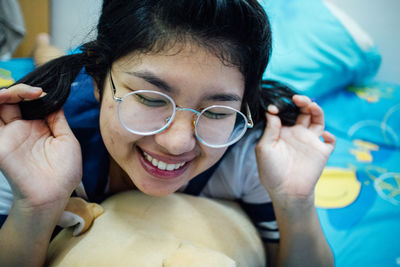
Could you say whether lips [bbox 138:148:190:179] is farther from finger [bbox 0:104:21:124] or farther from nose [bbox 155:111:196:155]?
finger [bbox 0:104:21:124]

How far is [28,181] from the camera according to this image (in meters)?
0.57

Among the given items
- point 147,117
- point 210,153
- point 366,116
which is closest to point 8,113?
point 147,117

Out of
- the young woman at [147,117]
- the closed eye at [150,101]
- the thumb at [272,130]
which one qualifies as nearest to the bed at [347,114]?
the young woman at [147,117]

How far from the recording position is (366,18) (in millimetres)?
1957

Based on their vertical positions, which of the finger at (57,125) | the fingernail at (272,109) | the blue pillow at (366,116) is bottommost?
the blue pillow at (366,116)

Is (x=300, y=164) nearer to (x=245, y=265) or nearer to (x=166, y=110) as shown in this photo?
(x=245, y=265)

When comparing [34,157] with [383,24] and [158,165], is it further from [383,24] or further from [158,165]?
[383,24]

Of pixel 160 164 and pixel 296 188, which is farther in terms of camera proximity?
pixel 296 188

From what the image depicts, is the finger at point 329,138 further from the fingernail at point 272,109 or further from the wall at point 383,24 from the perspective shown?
the wall at point 383,24

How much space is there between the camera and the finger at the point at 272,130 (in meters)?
0.84

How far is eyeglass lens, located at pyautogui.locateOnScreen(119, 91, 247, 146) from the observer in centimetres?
57

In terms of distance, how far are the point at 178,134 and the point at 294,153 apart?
425 millimetres

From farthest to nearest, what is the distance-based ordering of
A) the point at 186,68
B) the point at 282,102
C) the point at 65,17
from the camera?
the point at 65,17 < the point at 282,102 < the point at 186,68

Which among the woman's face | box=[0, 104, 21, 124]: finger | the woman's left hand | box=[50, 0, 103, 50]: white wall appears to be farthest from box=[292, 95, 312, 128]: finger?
box=[50, 0, 103, 50]: white wall
